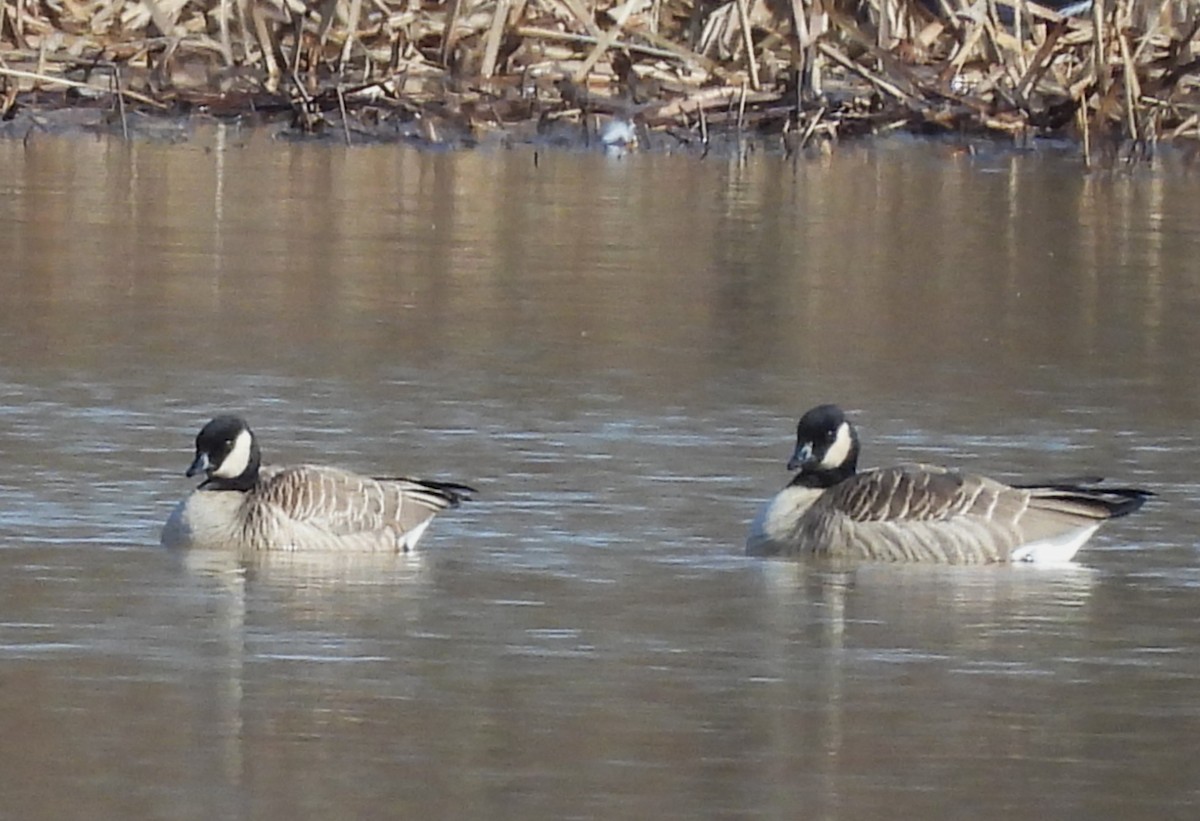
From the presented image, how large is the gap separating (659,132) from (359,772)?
19.9 metres

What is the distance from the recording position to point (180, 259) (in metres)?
18.1

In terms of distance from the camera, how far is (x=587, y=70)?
2670cm

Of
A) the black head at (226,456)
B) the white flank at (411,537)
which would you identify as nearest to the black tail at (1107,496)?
the white flank at (411,537)

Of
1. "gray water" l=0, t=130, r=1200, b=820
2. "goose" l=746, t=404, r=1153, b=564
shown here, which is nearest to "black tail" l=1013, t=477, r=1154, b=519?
"goose" l=746, t=404, r=1153, b=564

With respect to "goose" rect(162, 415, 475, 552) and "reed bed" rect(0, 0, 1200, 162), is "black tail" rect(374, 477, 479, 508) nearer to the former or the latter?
"goose" rect(162, 415, 475, 552)

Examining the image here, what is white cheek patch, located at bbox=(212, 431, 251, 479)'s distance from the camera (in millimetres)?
10531

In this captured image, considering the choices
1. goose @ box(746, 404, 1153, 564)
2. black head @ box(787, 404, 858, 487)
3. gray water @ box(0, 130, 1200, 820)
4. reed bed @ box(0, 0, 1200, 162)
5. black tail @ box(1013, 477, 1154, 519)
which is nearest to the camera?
gray water @ box(0, 130, 1200, 820)

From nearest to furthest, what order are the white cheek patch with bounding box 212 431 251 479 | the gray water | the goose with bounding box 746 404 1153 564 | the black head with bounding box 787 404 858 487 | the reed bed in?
the gray water, the goose with bounding box 746 404 1153 564, the white cheek patch with bounding box 212 431 251 479, the black head with bounding box 787 404 858 487, the reed bed

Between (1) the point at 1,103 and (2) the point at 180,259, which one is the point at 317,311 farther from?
(1) the point at 1,103

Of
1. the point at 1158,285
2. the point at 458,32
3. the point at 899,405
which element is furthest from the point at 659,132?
the point at 899,405

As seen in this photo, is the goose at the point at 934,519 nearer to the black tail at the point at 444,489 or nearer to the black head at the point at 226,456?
the black tail at the point at 444,489

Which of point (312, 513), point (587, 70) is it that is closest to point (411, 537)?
point (312, 513)

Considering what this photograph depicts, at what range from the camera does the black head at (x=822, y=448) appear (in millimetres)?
10875

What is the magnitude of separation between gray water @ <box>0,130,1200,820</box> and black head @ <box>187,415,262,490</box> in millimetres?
325
